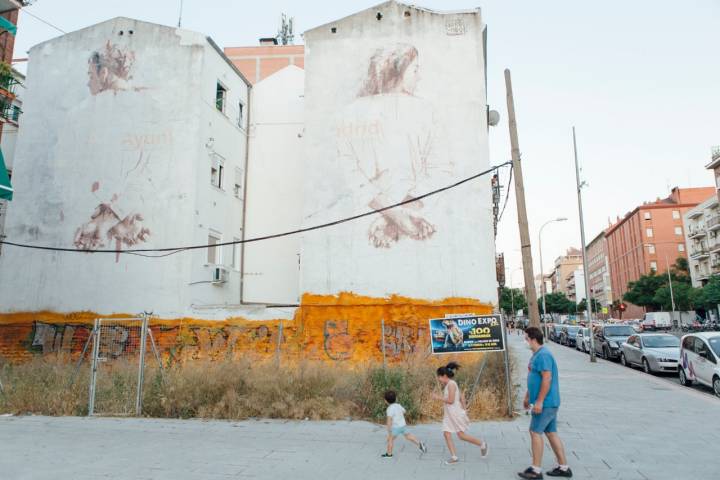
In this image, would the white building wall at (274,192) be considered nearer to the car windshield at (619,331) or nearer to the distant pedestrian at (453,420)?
the distant pedestrian at (453,420)

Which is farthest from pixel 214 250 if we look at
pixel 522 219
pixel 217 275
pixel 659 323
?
pixel 659 323

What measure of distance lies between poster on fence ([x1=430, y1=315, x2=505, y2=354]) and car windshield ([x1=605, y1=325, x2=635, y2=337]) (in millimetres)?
17634

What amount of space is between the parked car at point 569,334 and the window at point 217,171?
2557 cm

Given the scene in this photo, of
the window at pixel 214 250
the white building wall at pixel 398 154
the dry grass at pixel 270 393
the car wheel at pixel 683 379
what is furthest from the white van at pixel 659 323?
the dry grass at pixel 270 393

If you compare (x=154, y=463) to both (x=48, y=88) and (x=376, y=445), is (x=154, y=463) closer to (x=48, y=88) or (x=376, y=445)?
(x=376, y=445)

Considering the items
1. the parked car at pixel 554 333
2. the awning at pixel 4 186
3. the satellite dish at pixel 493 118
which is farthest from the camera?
the parked car at pixel 554 333

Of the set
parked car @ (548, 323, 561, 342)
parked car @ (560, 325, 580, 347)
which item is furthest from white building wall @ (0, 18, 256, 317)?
parked car @ (548, 323, 561, 342)

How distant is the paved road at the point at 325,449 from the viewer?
6004 millimetres

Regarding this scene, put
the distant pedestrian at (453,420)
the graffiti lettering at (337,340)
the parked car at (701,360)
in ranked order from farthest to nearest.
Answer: the graffiti lettering at (337,340) < the parked car at (701,360) < the distant pedestrian at (453,420)

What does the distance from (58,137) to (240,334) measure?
11.7m

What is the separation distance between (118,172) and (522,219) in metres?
15.4

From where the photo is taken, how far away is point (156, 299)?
16906mm

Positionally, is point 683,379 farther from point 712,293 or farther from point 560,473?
point 712,293

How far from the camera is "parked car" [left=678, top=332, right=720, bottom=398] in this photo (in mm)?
12414
